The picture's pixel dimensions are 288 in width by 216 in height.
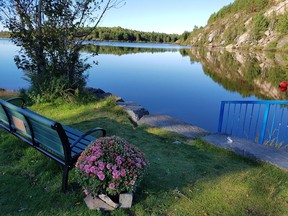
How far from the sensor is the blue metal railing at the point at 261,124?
5.74 m

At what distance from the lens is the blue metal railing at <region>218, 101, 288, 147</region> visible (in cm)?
574

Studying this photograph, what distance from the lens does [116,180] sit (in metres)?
2.84

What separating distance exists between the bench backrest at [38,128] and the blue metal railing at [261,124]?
13.6 ft

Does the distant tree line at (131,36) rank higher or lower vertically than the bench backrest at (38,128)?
lower

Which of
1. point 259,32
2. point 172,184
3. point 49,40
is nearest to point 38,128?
point 172,184

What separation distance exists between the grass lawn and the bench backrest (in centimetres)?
46

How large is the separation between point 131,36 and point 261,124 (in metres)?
142

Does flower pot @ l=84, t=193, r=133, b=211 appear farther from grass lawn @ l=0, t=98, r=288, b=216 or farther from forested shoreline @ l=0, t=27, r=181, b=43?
forested shoreline @ l=0, t=27, r=181, b=43

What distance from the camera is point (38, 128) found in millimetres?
3543

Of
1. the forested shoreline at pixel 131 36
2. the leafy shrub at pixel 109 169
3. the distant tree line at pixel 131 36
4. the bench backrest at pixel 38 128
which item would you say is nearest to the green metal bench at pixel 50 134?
the bench backrest at pixel 38 128

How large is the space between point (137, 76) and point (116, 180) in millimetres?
22929

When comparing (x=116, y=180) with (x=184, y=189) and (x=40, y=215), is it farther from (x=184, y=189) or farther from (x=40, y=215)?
(x=184, y=189)

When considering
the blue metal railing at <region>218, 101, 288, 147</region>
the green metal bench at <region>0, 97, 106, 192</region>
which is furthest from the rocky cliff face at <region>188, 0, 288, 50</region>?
the green metal bench at <region>0, 97, 106, 192</region>

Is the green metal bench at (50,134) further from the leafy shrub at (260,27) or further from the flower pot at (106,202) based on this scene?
the leafy shrub at (260,27)
